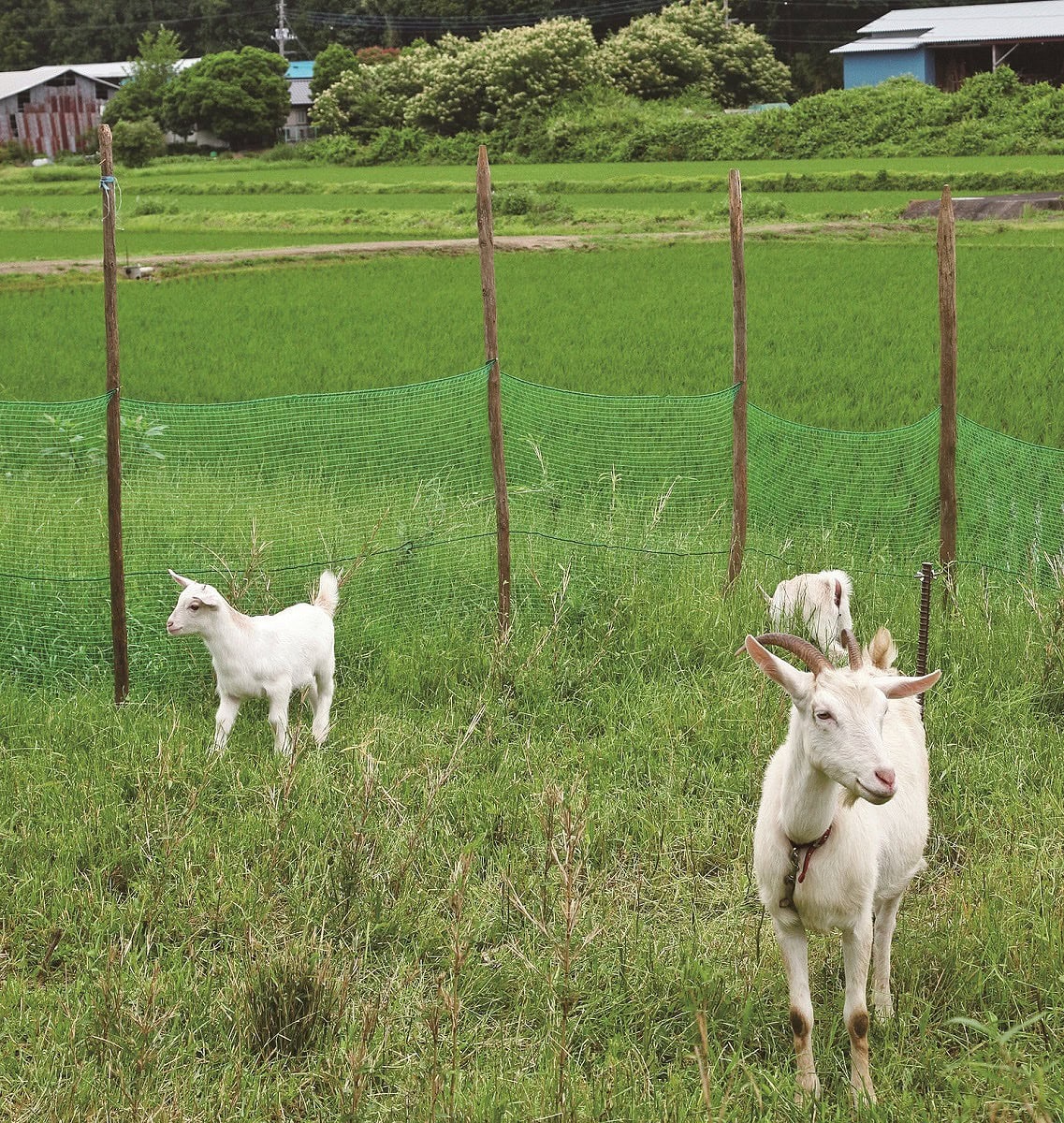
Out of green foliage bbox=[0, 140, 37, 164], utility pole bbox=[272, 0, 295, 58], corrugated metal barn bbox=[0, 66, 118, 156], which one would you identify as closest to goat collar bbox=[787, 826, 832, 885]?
green foliage bbox=[0, 140, 37, 164]

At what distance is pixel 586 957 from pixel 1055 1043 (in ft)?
4.37

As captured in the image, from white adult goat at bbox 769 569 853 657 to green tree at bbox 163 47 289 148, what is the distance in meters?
51.7

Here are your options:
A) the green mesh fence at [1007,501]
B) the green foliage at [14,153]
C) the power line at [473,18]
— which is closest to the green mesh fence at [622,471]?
the green mesh fence at [1007,501]

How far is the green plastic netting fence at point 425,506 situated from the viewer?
6809 millimetres

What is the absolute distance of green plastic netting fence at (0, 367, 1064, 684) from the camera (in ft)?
22.3

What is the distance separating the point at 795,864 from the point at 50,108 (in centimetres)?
6559

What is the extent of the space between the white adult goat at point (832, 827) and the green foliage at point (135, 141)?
49.0m

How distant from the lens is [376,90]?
47188mm

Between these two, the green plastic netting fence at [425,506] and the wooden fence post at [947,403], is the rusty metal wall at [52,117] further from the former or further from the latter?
the wooden fence post at [947,403]

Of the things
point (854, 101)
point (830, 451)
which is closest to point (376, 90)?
point (854, 101)

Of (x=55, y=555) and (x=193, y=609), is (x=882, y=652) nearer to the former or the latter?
(x=193, y=609)

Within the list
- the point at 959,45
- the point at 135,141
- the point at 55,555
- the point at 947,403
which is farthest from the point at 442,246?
the point at 135,141

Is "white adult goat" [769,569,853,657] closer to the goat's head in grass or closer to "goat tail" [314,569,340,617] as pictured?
"goat tail" [314,569,340,617]

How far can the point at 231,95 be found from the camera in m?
52.5
